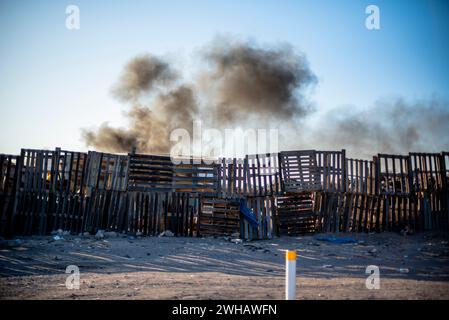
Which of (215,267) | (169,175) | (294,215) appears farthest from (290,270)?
(169,175)

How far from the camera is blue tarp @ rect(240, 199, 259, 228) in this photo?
14.6 m

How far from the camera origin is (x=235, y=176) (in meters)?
15.2

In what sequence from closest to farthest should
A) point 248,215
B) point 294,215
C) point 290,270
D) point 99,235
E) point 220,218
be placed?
point 290,270 → point 99,235 → point 248,215 → point 220,218 → point 294,215

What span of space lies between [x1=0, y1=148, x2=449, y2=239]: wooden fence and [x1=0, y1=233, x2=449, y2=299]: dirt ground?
984mm

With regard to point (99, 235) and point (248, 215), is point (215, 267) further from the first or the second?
point (99, 235)

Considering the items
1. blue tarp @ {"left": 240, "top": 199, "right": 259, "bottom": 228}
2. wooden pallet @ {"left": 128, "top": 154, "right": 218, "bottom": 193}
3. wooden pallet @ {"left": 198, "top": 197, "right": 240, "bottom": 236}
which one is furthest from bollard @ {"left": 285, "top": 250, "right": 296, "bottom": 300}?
Result: wooden pallet @ {"left": 128, "top": 154, "right": 218, "bottom": 193}

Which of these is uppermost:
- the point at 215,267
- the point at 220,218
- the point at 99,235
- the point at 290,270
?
the point at 220,218

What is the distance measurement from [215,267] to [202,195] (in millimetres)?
6194

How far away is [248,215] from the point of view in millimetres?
14656

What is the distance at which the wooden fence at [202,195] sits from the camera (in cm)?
1427

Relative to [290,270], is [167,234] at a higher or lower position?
lower

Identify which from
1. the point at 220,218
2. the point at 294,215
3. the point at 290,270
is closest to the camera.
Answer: the point at 290,270

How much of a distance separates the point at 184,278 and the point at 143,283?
34.4 inches

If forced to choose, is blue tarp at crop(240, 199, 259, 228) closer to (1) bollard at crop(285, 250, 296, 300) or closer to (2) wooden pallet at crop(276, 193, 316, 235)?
(2) wooden pallet at crop(276, 193, 316, 235)
